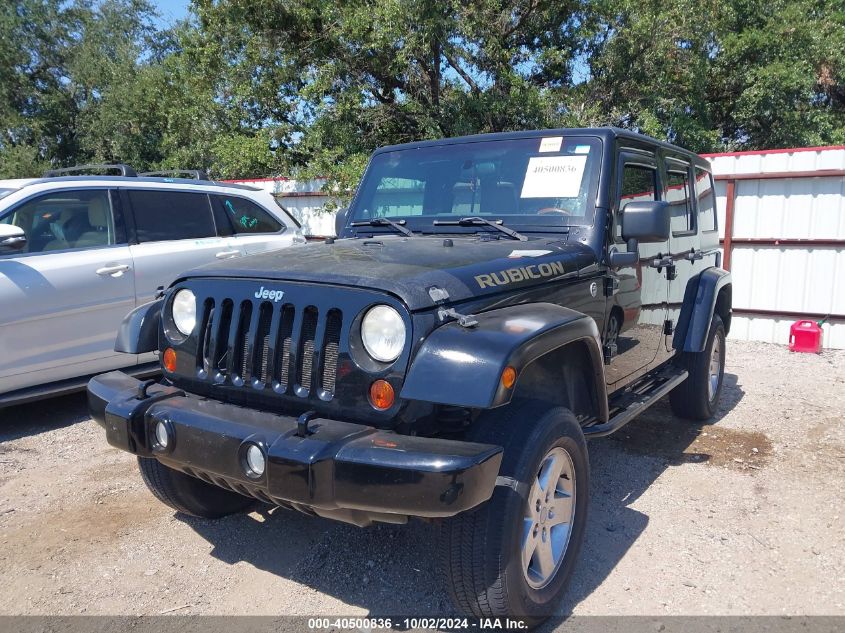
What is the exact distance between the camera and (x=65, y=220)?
17.2 feet

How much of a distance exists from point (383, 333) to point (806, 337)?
23.1 ft

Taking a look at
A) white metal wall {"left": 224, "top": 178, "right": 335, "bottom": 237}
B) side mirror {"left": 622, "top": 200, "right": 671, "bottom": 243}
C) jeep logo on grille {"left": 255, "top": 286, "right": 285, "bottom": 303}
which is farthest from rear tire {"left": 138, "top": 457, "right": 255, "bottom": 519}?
white metal wall {"left": 224, "top": 178, "right": 335, "bottom": 237}

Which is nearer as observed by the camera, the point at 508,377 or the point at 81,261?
the point at 508,377

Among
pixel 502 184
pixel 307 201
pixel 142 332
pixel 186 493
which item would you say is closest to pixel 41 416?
pixel 186 493

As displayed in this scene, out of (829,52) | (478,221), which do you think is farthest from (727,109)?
(478,221)

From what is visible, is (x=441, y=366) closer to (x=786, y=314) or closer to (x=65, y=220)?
(x=65, y=220)

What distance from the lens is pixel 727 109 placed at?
13359 millimetres

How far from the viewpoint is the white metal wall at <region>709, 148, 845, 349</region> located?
7.86 metres

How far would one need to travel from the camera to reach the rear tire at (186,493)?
10.7 feet

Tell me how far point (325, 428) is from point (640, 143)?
2.75 m

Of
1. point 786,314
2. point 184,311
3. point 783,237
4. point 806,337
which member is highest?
point 184,311

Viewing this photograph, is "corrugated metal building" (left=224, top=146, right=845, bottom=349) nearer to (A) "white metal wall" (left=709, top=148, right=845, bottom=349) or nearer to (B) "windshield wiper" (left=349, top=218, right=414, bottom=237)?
(A) "white metal wall" (left=709, top=148, right=845, bottom=349)

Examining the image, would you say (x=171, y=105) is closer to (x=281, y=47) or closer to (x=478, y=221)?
(x=281, y=47)

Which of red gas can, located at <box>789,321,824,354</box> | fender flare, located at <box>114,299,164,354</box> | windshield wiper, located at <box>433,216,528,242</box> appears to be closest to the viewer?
fender flare, located at <box>114,299,164,354</box>
